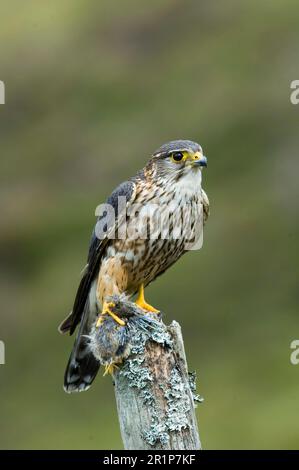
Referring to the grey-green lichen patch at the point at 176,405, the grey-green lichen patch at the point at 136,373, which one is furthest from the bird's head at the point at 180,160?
the grey-green lichen patch at the point at 176,405

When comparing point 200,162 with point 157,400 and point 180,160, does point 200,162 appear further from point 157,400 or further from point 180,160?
point 157,400

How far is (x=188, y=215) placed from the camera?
680cm

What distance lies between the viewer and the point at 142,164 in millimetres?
16156

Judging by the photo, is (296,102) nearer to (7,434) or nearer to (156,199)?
(7,434)

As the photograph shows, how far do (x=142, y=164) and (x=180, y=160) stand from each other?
9.38 meters

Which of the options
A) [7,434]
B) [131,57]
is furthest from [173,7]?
[7,434]

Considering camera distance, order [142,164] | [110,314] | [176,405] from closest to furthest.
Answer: [176,405]
[110,314]
[142,164]

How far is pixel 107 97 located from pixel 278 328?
698 centimetres

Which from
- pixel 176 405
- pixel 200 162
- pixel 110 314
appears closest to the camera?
pixel 176 405

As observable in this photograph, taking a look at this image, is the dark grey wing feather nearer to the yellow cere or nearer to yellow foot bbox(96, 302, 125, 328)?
the yellow cere

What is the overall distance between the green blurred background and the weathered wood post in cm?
615

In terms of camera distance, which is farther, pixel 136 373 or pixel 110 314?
pixel 110 314

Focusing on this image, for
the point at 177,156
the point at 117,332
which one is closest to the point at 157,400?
the point at 117,332

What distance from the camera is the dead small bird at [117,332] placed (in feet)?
17.2
